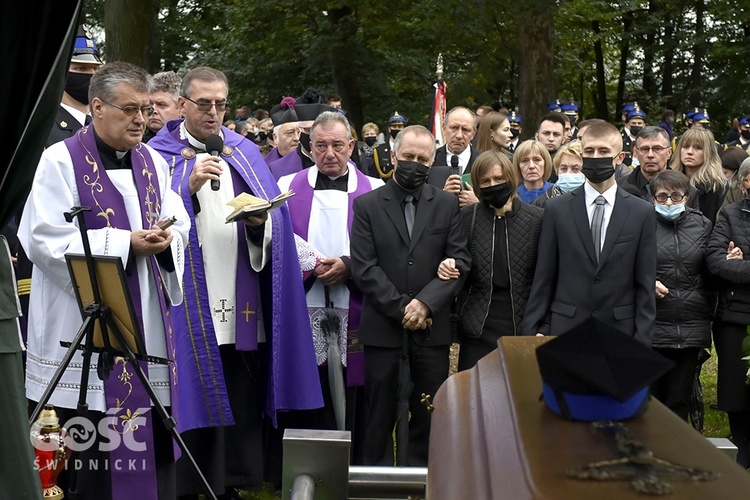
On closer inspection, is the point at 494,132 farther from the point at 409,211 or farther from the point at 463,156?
the point at 409,211

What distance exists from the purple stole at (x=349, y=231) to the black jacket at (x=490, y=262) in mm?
657

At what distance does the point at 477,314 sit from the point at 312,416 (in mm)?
1217

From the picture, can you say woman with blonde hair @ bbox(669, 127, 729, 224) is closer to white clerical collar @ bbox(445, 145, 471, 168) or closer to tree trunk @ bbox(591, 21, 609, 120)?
white clerical collar @ bbox(445, 145, 471, 168)

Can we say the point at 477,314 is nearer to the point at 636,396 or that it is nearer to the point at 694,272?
the point at 694,272

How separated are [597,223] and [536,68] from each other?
501 inches

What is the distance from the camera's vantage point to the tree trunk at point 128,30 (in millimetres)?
16234

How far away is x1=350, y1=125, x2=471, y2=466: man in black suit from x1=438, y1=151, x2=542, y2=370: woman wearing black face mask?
0.12 meters


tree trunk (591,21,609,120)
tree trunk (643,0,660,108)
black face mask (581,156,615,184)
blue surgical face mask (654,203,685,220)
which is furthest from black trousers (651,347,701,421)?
tree trunk (591,21,609,120)

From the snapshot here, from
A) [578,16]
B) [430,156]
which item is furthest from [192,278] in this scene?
[578,16]

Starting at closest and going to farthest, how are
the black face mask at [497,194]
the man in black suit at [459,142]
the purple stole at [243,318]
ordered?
1. the purple stole at [243,318]
2. the black face mask at [497,194]
3. the man in black suit at [459,142]

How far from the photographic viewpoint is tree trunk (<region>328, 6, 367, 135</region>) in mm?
22125

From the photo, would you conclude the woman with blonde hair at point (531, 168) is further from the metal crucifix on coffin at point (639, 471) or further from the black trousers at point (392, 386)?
the metal crucifix on coffin at point (639, 471)

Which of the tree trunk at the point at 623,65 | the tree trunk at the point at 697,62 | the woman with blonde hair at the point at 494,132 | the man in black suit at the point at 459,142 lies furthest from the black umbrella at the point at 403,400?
the tree trunk at the point at 623,65

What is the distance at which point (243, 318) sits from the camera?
239 inches
